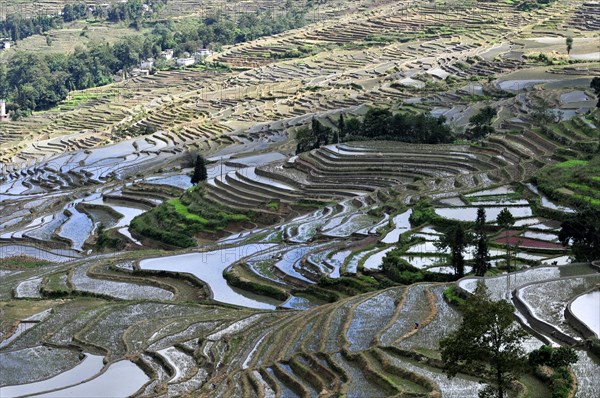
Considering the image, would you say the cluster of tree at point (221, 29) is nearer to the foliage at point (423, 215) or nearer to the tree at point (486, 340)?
the foliage at point (423, 215)

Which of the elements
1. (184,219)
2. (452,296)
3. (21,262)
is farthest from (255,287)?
(21,262)

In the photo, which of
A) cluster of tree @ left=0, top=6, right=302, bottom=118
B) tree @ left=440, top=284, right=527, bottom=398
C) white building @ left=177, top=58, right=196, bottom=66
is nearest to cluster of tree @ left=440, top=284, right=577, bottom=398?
tree @ left=440, top=284, right=527, bottom=398

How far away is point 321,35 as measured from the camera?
255ft

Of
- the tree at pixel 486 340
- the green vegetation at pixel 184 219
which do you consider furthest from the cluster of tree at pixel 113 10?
the tree at pixel 486 340

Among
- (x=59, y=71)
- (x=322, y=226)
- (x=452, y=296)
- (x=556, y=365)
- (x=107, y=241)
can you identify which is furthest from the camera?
(x=59, y=71)

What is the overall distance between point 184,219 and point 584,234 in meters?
13.3

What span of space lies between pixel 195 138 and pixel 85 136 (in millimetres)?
8984

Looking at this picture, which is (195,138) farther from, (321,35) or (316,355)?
(316,355)

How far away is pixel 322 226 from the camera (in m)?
26.8

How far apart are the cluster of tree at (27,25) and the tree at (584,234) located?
85.3m

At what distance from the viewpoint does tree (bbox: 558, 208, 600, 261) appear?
781 inches

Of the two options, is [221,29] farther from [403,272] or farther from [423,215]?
[403,272]

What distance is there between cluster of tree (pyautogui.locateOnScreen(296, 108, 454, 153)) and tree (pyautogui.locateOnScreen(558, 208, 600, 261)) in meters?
15.9

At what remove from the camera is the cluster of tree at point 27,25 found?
9981cm
